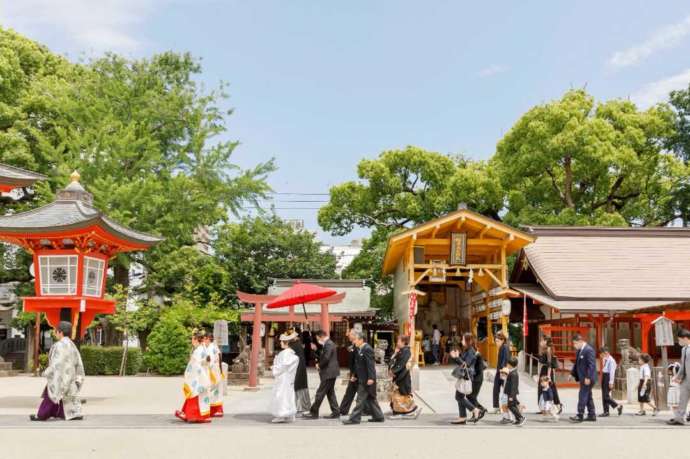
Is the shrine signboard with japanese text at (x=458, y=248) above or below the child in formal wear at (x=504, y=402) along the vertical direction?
above

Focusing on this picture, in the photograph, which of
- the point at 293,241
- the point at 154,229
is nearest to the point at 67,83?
the point at 154,229

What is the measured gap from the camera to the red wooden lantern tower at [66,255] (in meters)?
16.6

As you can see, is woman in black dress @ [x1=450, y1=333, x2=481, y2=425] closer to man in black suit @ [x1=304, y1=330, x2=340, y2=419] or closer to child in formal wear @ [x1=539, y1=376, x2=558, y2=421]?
child in formal wear @ [x1=539, y1=376, x2=558, y2=421]

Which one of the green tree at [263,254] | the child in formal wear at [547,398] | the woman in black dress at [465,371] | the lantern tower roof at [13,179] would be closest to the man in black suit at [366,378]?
the woman in black dress at [465,371]

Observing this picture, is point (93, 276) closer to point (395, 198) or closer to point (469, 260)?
point (469, 260)

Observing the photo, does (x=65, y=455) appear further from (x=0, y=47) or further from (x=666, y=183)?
(x=666, y=183)

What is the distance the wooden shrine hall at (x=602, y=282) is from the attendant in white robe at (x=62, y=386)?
1428 cm

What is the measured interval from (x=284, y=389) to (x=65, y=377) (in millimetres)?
3837

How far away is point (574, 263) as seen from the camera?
2516 centimetres

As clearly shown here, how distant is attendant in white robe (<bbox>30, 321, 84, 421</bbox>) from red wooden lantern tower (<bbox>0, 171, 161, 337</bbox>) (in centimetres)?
448

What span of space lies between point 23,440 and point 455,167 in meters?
29.4

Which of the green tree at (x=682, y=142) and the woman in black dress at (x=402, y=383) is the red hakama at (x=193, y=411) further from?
the green tree at (x=682, y=142)

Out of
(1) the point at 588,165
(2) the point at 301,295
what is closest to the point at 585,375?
(2) the point at 301,295

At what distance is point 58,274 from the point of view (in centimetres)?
1692
